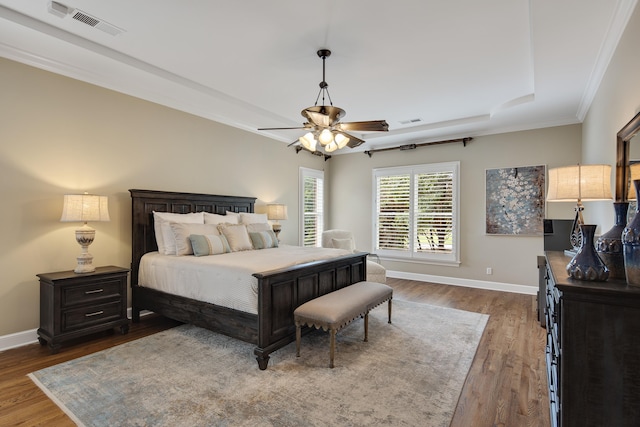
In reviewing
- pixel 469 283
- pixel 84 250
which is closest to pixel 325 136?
pixel 84 250

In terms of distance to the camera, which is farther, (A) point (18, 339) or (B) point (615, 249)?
(A) point (18, 339)

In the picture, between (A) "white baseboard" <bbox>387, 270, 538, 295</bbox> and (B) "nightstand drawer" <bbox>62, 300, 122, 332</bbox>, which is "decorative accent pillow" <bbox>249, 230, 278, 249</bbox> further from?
(A) "white baseboard" <bbox>387, 270, 538, 295</bbox>

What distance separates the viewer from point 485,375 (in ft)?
8.74

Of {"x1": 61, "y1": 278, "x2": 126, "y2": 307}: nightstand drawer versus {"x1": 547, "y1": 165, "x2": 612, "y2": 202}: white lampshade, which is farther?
{"x1": 61, "y1": 278, "x2": 126, "y2": 307}: nightstand drawer

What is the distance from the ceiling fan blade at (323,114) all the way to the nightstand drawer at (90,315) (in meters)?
2.81

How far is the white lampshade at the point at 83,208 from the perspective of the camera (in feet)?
10.3

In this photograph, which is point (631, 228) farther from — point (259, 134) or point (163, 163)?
point (259, 134)

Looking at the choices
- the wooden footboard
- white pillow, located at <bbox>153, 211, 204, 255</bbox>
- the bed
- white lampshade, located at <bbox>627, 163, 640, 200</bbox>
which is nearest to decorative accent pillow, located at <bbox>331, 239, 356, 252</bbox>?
the bed

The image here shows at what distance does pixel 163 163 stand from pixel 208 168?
703 millimetres

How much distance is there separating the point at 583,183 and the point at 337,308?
2103 mm

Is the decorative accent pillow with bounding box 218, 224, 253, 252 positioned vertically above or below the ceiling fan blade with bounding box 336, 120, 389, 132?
below

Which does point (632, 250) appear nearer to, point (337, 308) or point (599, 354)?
point (599, 354)

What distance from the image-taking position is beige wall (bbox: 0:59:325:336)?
10.2 feet

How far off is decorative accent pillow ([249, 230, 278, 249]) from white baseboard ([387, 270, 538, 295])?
3.08 meters
